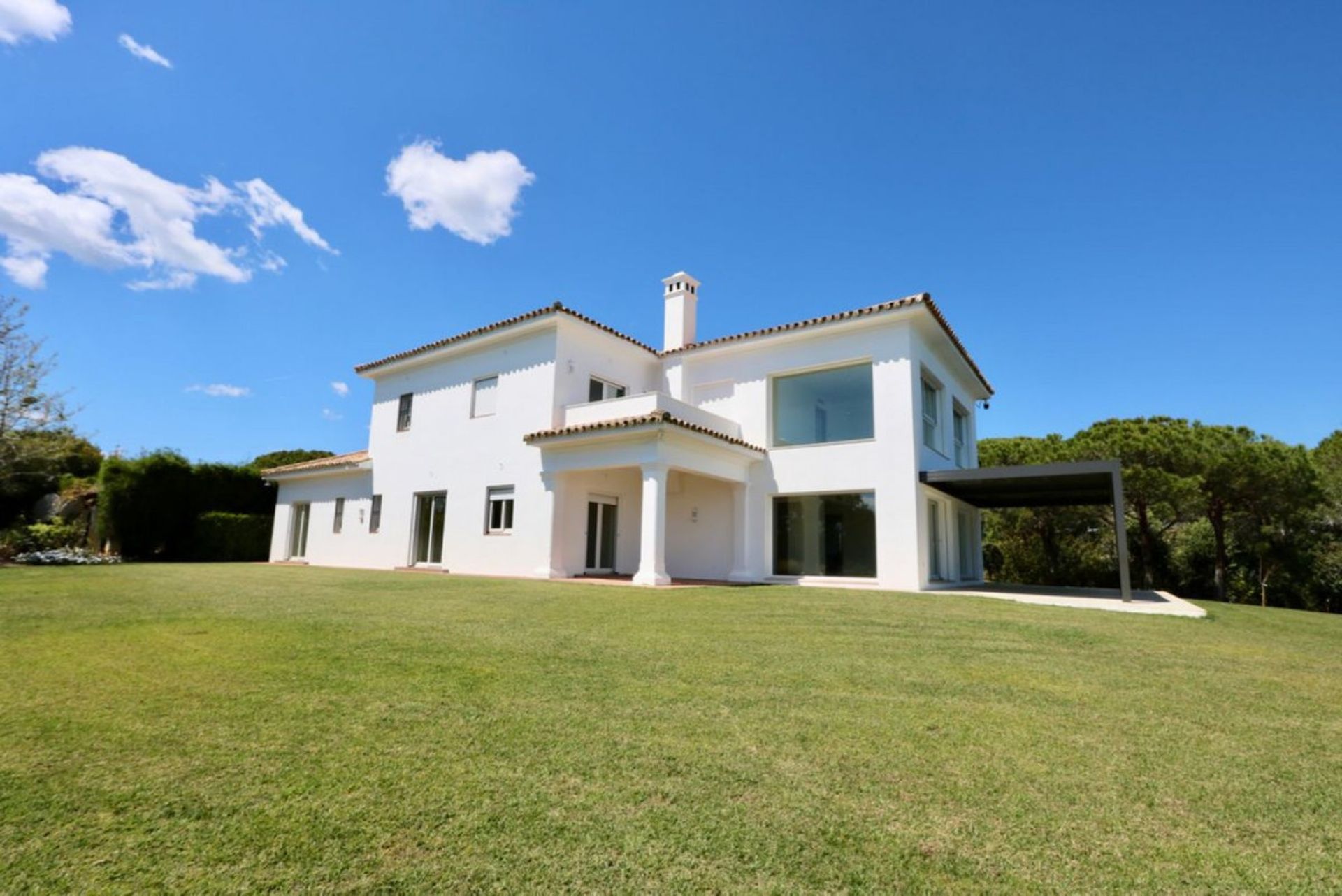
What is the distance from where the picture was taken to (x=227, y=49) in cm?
1154

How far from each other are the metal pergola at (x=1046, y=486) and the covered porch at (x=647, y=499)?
15.0 feet

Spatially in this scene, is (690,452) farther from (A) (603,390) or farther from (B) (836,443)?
(A) (603,390)

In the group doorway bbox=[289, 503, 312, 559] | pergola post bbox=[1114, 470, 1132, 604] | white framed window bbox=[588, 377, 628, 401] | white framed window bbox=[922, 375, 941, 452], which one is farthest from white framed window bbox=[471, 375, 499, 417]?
pergola post bbox=[1114, 470, 1132, 604]

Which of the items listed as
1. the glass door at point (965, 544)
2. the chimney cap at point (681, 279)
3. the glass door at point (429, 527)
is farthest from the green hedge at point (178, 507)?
the glass door at point (965, 544)

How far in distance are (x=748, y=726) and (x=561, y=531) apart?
1192 cm

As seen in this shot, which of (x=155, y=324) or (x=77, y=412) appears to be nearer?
(x=155, y=324)

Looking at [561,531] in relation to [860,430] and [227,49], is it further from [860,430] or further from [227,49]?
[227,49]

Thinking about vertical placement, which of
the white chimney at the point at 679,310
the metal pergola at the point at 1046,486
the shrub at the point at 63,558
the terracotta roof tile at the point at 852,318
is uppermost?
the white chimney at the point at 679,310

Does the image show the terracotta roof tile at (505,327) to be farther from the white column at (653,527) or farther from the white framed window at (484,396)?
the white column at (653,527)

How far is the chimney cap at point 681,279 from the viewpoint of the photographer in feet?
58.9

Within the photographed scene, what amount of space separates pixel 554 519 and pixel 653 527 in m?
2.90

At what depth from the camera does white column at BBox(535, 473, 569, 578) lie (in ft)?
47.7

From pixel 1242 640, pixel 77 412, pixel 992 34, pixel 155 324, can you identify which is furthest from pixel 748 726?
pixel 77 412

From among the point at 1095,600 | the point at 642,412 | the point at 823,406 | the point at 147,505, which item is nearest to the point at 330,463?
the point at 147,505
